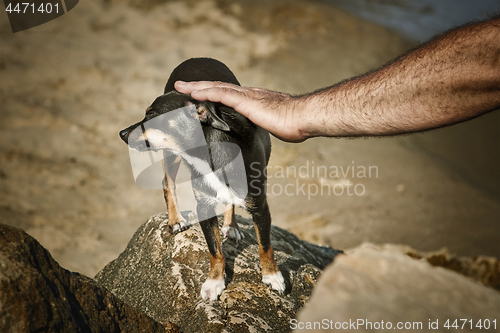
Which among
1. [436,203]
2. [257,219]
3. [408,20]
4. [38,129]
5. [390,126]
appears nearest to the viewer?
[390,126]

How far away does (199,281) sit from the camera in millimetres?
3291

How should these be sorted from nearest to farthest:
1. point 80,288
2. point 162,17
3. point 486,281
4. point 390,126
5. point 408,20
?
point 390,126 < point 80,288 < point 486,281 < point 162,17 < point 408,20

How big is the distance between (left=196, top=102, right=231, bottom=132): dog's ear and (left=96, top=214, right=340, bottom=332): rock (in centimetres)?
151

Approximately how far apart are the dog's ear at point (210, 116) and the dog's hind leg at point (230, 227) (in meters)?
1.42

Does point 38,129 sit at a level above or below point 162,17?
below

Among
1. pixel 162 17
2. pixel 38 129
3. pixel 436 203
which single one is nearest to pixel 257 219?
pixel 436 203

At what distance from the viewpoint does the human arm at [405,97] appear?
1.65 m

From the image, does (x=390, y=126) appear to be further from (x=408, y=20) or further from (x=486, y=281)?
(x=408, y=20)

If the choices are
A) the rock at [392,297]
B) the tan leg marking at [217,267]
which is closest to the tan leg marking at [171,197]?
the tan leg marking at [217,267]

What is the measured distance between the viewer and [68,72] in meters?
9.43

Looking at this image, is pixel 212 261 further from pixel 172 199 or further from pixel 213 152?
pixel 172 199

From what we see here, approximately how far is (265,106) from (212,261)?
1.59 m

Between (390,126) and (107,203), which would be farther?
(107,203)

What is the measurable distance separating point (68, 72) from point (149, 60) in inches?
87.9
